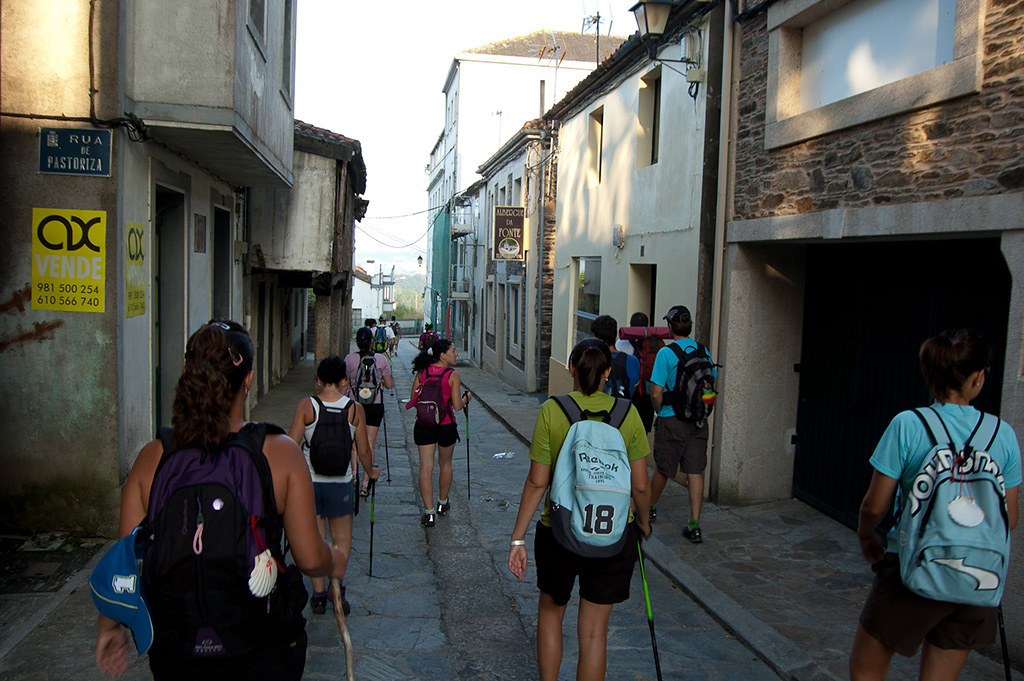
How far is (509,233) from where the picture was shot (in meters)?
19.4

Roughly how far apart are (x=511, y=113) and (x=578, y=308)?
24.2 metres

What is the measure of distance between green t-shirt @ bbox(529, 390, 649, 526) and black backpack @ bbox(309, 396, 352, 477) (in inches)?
63.2

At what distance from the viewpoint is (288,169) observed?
10.5 metres

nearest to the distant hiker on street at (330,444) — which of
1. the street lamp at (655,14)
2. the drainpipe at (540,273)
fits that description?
the street lamp at (655,14)

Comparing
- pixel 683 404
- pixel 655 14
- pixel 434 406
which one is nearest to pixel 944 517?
pixel 683 404

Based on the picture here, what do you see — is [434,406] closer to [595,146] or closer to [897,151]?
[897,151]

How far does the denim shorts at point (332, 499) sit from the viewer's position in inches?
199

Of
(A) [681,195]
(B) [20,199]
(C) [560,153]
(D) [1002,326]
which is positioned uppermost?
(C) [560,153]

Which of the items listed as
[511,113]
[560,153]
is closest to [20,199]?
[560,153]

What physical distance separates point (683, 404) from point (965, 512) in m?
3.70

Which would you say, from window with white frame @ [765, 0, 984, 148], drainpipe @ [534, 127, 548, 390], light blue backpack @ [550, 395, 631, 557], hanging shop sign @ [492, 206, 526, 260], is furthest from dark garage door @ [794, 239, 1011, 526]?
hanging shop sign @ [492, 206, 526, 260]

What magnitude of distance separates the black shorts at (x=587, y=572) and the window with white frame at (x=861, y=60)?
12.3 feet

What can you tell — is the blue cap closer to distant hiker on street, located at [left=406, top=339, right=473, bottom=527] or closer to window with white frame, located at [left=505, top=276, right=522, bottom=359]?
distant hiker on street, located at [left=406, top=339, right=473, bottom=527]

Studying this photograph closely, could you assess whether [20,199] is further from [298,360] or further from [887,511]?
[298,360]
